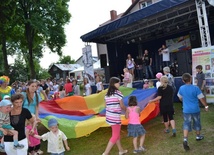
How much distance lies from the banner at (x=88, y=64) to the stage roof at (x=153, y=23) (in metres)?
0.61

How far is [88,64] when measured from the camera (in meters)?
12.8

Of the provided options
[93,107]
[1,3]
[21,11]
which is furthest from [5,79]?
[21,11]

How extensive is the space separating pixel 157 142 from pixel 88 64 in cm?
850

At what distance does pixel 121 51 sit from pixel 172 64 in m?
3.63

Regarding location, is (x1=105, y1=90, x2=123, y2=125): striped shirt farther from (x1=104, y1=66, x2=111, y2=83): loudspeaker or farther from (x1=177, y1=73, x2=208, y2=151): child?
(x1=104, y1=66, x2=111, y2=83): loudspeaker

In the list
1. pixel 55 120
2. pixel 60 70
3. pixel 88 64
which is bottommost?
pixel 55 120

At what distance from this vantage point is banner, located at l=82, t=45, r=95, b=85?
12.6m

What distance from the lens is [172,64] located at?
1340cm

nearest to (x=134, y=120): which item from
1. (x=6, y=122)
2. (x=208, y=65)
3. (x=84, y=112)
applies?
(x=6, y=122)

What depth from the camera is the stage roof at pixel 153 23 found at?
870 centimetres

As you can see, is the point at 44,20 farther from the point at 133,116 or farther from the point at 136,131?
the point at 136,131

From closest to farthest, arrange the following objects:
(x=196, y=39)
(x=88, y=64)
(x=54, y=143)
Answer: (x=54, y=143) → (x=196, y=39) → (x=88, y=64)

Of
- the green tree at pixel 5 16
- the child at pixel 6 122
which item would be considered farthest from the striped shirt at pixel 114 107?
the green tree at pixel 5 16

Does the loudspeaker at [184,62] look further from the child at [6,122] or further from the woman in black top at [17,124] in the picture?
the child at [6,122]
